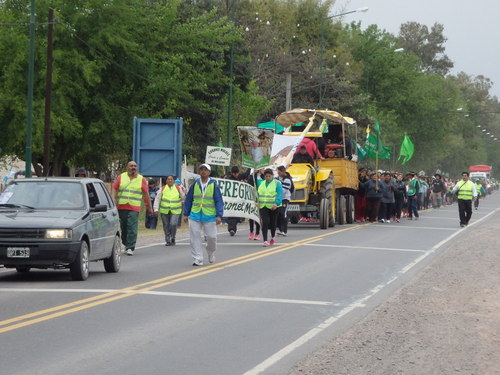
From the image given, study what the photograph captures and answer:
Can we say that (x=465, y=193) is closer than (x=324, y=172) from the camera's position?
No

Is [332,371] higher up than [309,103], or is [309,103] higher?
[309,103]

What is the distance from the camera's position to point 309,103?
227 feet

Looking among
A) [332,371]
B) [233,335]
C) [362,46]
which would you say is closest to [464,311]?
[233,335]

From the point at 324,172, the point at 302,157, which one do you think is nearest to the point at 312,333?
the point at 302,157

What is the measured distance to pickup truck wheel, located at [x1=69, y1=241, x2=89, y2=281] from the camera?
15.2 meters

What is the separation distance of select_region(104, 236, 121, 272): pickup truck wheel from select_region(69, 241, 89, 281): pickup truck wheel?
1.31m

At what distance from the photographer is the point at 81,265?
50.3ft

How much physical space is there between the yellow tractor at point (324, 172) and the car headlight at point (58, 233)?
1710cm

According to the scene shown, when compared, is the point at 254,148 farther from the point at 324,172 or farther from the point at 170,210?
the point at 170,210

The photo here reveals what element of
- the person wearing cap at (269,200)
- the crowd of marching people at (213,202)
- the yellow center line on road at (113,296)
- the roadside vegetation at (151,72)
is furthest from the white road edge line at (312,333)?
the roadside vegetation at (151,72)

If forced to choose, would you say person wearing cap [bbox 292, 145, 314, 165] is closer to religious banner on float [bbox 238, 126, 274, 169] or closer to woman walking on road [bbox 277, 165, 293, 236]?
religious banner on float [bbox 238, 126, 274, 169]

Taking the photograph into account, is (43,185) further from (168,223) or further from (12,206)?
(168,223)

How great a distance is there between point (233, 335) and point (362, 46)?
83.5 meters

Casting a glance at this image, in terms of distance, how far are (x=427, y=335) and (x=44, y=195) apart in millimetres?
7183
